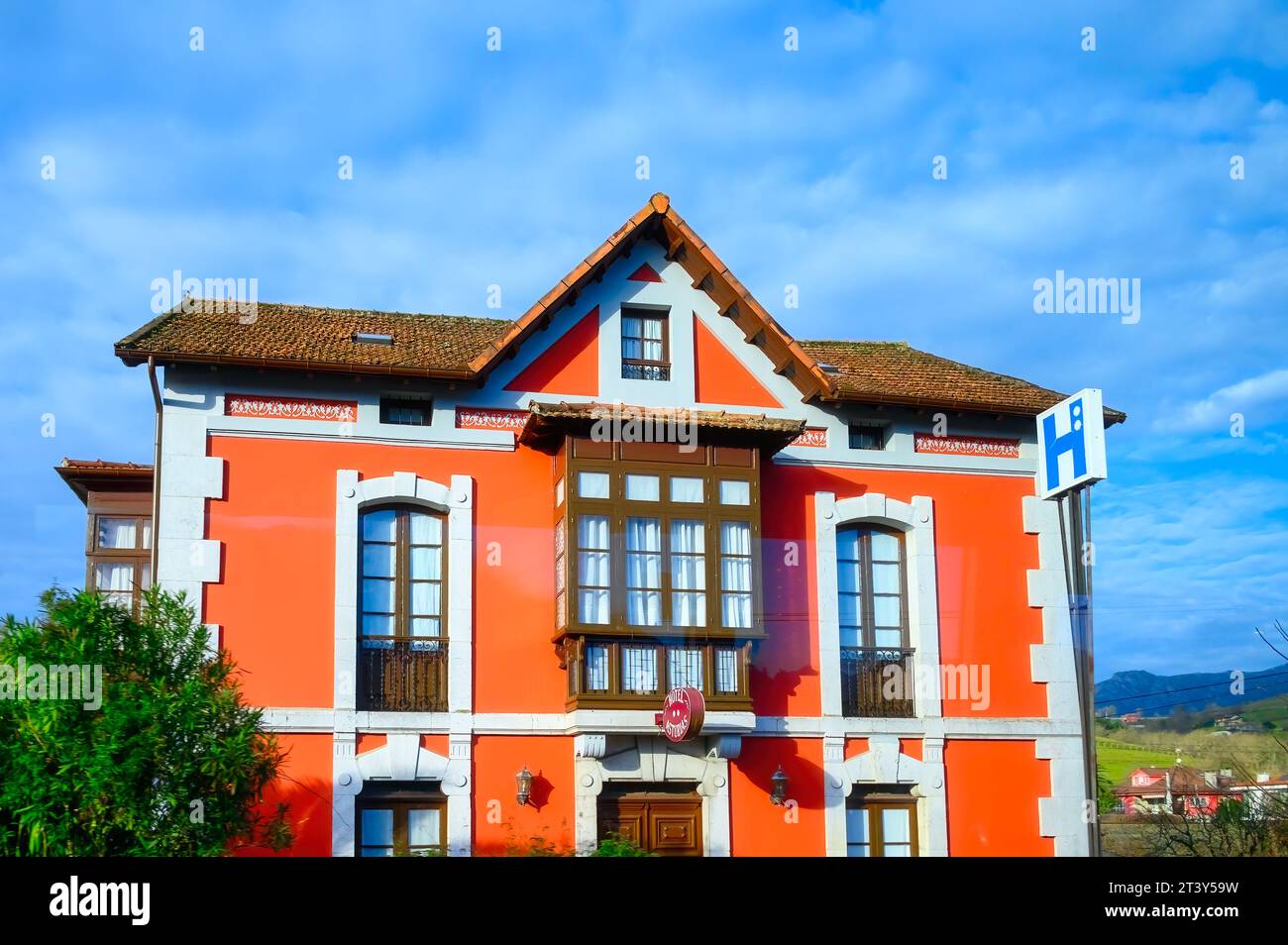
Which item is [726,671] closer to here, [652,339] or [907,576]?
Result: [907,576]

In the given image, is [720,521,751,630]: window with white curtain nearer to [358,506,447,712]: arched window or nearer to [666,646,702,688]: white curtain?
[666,646,702,688]: white curtain

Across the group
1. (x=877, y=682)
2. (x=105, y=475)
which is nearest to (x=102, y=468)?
(x=105, y=475)

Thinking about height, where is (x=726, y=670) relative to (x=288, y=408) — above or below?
below

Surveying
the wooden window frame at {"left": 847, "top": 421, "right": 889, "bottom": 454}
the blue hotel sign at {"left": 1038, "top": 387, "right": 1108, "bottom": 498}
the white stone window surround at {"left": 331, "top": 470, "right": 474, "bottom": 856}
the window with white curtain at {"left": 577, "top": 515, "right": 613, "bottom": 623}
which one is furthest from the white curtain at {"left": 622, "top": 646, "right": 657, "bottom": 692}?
the blue hotel sign at {"left": 1038, "top": 387, "right": 1108, "bottom": 498}

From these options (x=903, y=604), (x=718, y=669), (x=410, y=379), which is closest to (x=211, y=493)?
(x=410, y=379)

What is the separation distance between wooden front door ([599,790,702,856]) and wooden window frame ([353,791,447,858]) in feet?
5.91

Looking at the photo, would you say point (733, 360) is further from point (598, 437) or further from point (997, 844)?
point (997, 844)

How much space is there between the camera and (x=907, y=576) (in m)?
19.1

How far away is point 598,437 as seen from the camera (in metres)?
17.4

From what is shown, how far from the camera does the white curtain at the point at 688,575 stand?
17266mm

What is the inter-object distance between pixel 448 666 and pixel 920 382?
7296 mm

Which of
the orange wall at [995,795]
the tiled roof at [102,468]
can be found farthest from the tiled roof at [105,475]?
the orange wall at [995,795]

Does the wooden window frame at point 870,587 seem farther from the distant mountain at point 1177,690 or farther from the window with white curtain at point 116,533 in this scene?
the window with white curtain at point 116,533

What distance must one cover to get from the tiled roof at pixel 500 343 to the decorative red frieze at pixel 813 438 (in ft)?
1.47
